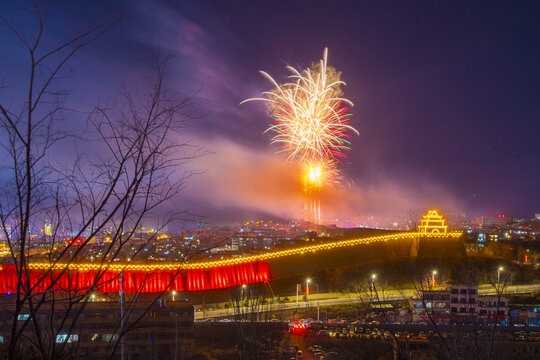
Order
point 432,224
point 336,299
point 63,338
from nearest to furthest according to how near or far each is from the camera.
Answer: point 63,338 → point 336,299 → point 432,224

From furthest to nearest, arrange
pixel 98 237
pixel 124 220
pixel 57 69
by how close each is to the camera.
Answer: pixel 98 237 → pixel 124 220 → pixel 57 69

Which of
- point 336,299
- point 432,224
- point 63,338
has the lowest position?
point 336,299

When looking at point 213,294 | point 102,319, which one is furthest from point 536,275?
point 102,319

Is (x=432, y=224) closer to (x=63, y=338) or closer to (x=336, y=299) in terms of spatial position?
(x=336, y=299)

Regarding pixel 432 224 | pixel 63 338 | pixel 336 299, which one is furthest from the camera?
pixel 432 224

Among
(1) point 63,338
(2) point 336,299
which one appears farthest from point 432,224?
(1) point 63,338

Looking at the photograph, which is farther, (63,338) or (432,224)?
(432,224)

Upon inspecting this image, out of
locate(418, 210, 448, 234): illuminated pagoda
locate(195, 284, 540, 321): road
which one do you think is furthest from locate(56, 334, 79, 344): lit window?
locate(418, 210, 448, 234): illuminated pagoda

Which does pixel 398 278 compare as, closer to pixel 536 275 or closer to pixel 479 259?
pixel 479 259

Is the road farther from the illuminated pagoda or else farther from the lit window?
Answer: the lit window
